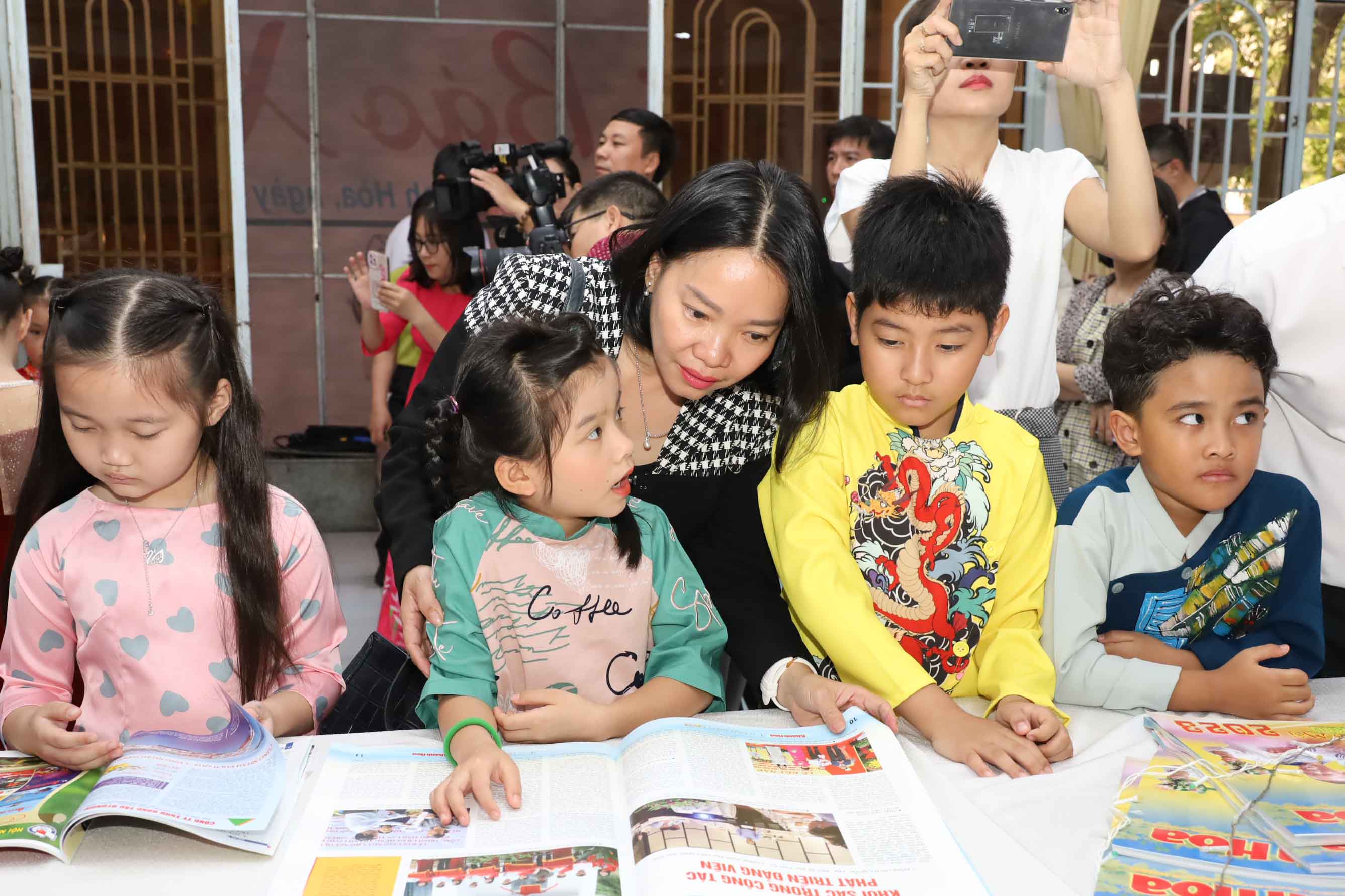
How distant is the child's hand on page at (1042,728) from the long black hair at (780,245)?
1.33 ft

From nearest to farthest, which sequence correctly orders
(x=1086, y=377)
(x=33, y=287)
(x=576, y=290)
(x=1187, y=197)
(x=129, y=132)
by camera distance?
(x=576, y=290)
(x=1086, y=377)
(x=33, y=287)
(x=1187, y=197)
(x=129, y=132)

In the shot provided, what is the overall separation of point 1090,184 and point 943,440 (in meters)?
0.69

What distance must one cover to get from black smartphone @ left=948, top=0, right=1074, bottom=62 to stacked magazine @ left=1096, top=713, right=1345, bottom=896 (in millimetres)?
987

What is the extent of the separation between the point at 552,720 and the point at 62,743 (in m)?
0.43

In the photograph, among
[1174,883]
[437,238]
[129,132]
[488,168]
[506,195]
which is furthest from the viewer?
[129,132]

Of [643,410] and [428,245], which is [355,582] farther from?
[643,410]

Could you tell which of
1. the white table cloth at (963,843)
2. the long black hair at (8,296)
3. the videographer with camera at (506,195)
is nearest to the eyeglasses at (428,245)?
the videographer with camera at (506,195)

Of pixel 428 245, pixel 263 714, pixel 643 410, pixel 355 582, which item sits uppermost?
pixel 428 245

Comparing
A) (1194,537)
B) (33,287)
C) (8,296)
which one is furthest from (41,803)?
(33,287)

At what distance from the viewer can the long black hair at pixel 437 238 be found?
3.46m

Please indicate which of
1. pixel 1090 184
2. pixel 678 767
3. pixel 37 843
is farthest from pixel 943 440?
pixel 37 843

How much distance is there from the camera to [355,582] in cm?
401

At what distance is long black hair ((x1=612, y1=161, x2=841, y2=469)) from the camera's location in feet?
4.42

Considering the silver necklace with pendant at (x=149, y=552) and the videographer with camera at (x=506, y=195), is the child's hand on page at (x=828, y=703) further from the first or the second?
the videographer with camera at (x=506, y=195)
